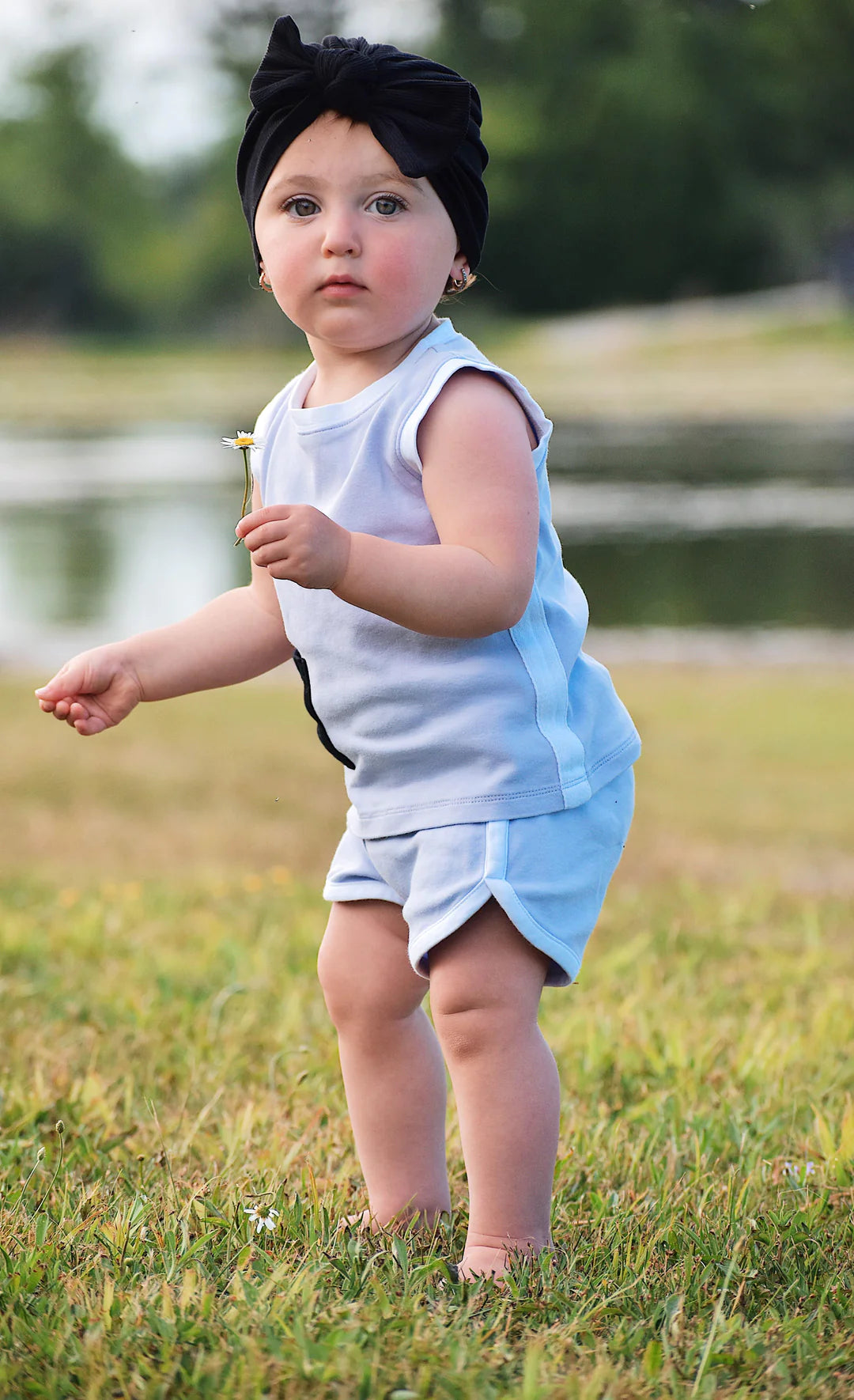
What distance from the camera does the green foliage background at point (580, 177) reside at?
4509 cm

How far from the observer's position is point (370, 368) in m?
1.90

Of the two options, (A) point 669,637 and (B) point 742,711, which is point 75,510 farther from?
(B) point 742,711

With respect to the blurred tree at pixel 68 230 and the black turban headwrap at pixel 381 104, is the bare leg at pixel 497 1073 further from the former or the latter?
the blurred tree at pixel 68 230

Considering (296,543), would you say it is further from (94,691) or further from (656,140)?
(656,140)

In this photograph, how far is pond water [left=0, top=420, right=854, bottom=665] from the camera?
11367 mm

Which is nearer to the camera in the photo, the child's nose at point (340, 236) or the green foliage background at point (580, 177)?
the child's nose at point (340, 236)

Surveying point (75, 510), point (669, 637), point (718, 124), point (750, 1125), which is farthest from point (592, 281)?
point (750, 1125)

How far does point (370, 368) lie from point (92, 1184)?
3.69 feet

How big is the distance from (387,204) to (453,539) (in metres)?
0.40

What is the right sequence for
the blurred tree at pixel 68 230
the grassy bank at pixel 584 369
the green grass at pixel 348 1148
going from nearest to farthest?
the green grass at pixel 348 1148 < the grassy bank at pixel 584 369 < the blurred tree at pixel 68 230

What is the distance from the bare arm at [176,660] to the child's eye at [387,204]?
43cm

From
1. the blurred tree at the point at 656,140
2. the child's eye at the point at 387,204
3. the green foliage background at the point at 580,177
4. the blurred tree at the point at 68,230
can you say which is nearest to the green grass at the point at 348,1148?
the child's eye at the point at 387,204

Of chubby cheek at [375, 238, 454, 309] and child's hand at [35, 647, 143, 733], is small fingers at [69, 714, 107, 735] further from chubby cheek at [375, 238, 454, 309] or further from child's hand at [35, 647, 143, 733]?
chubby cheek at [375, 238, 454, 309]

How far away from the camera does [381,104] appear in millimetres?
1787
